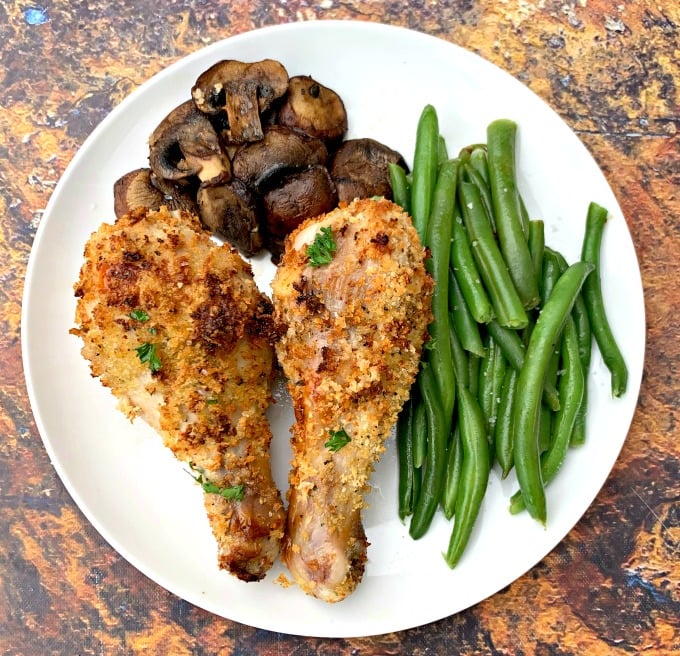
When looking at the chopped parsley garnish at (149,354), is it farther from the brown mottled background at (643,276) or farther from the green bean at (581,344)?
the green bean at (581,344)

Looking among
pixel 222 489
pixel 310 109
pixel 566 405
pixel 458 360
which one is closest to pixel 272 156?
pixel 310 109

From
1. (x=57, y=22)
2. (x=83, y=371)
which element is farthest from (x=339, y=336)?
(x=57, y=22)

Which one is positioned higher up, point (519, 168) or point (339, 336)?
point (519, 168)

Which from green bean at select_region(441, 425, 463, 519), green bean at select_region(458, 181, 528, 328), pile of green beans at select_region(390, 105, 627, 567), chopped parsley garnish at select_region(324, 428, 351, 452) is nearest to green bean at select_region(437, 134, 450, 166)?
pile of green beans at select_region(390, 105, 627, 567)

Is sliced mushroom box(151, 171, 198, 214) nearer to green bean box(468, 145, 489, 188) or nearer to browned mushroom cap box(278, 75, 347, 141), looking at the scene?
browned mushroom cap box(278, 75, 347, 141)

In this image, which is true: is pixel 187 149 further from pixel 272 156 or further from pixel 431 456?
pixel 431 456

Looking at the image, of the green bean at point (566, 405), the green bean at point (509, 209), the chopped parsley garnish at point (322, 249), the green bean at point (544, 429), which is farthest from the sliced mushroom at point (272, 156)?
the green bean at point (544, 429)

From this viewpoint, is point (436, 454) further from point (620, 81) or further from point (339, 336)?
point (620, 81)
